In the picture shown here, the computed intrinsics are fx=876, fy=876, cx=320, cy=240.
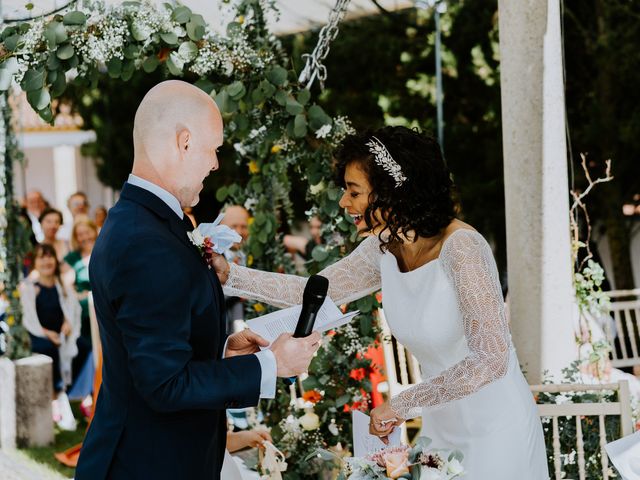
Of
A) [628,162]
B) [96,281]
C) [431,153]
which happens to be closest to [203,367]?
[96,281]

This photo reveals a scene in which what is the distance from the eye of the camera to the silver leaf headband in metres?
2.60

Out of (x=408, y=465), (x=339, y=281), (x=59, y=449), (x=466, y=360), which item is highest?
(x=339, y=281)

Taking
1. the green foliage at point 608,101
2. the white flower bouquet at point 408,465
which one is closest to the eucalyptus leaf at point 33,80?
the white flower bouquet at point 408,465

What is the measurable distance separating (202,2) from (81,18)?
1291mm

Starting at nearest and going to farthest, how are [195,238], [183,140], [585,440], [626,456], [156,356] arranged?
[156,356], [183,140], [195,238], [626,456], [585,440]

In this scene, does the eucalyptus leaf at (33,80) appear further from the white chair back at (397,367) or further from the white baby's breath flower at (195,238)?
the white chair back at (397,367)

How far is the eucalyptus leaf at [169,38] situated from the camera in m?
3.48

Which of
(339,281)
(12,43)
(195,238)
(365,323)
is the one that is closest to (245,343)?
(195,238)

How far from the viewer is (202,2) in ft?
14.8

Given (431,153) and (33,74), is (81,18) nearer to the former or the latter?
(33,74)

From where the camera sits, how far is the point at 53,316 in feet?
25.1

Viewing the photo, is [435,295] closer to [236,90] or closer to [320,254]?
[320,254]

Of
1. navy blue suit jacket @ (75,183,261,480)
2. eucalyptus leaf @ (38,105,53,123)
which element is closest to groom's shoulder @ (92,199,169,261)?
navy blue suit jacket @ (75,183,261,480)

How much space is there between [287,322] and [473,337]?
53 cm
